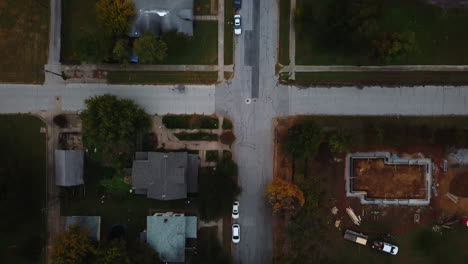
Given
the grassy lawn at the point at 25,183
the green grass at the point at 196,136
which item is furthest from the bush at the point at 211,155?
Answer: the grassy lawn at the point at 25,183

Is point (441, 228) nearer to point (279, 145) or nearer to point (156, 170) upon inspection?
point (279, 145)

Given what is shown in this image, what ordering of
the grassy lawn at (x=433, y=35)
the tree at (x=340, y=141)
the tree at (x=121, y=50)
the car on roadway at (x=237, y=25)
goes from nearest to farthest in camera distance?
the tree at (x=121, y=50)
the tree at (x=340, y=141)
the car on roadway at (x=237, y=25)
the grassy lawn at (x=433, y=35)

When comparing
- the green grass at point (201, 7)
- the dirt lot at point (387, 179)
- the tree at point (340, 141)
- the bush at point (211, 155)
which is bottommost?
the dirt lot at point (387, 179)

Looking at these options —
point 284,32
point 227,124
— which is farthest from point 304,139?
point 284,32

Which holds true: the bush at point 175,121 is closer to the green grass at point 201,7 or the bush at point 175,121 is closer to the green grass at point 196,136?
the green grass at point 196,136

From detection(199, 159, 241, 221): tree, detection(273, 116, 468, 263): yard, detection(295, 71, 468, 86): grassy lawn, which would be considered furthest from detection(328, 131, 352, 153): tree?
detection(199, 159, 241, 221): tree

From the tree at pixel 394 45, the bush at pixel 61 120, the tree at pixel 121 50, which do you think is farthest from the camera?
the bush at pixel 61 120
